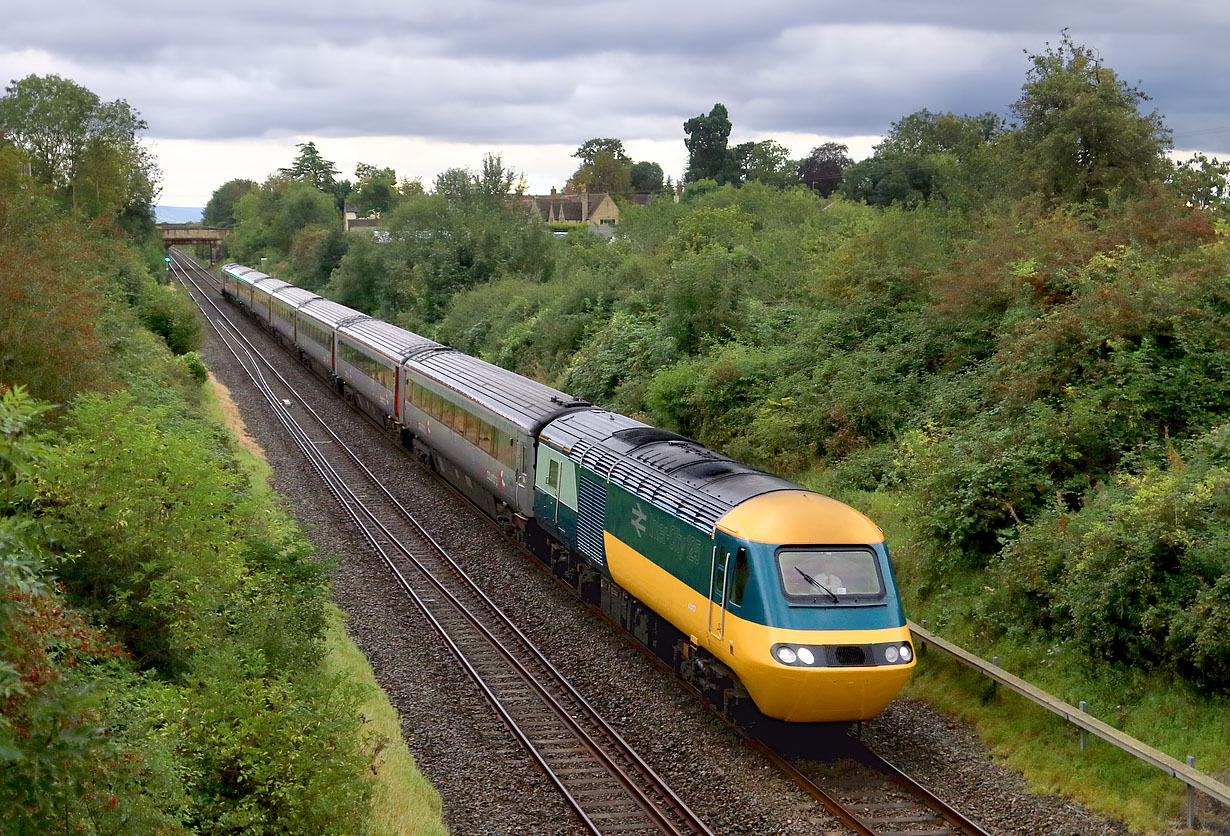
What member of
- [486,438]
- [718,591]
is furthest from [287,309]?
[718,591]

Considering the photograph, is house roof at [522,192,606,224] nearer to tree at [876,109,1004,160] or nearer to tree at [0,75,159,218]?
tree at [876,109,1004,160]

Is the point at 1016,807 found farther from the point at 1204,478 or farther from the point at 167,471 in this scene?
the point at 167,471

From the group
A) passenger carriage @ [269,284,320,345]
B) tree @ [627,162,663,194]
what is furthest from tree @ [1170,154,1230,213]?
tree @ [627,162,663,194]

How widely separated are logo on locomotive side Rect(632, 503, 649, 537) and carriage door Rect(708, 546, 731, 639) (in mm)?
1985

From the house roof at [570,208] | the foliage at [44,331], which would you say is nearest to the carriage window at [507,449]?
the foliage at [44,331]

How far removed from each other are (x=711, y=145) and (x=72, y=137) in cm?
6024

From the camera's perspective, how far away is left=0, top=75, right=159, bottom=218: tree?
47094 mm

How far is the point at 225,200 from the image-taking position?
529ft

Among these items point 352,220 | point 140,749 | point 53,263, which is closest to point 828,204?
point 53,263

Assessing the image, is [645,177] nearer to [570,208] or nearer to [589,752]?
[570,208]

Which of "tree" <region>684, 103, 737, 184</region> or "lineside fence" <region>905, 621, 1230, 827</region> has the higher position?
"tree" <region>684, 103, 737, 184</region>

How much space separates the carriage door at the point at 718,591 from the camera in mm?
11607

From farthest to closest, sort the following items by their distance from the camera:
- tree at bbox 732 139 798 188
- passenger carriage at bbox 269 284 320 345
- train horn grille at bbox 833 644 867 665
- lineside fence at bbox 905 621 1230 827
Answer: tree at bbox 732 139 798 188 < passenger carriage at bbox 269 284 320 345 < train horn grille at bbox 833 644 867 665 < lineside fence at bbox 905 621 1230 827

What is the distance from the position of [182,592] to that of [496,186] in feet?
159
